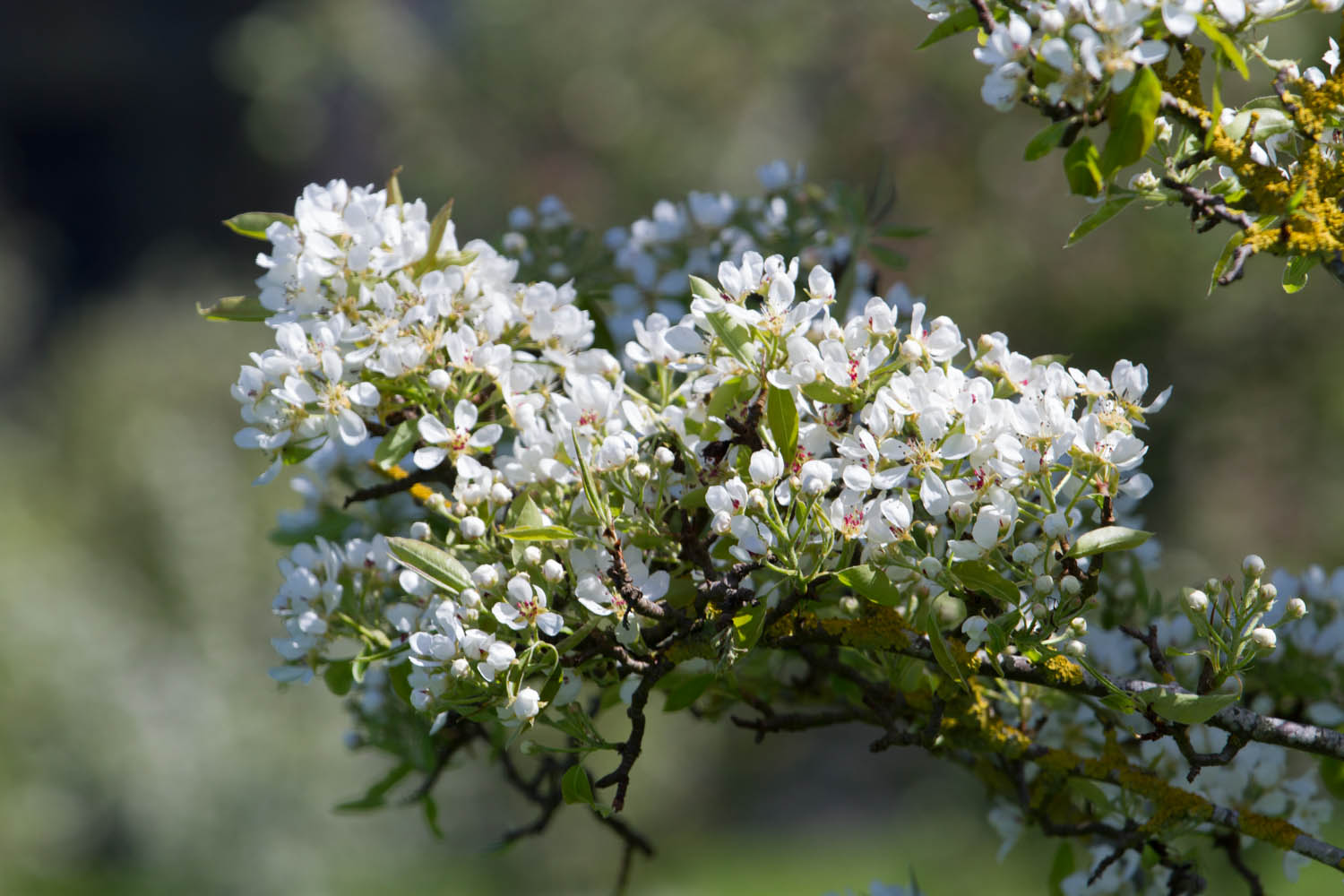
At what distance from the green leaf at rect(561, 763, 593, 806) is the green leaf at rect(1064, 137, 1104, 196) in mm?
609

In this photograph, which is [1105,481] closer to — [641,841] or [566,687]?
[566,687]

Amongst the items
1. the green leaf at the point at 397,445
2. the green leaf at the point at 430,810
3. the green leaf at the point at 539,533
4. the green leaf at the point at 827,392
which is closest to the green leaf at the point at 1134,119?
the green leaf at the point at 827,392

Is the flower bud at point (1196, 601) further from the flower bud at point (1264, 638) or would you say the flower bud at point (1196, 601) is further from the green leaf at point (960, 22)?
the green leaf at point (960, 22)

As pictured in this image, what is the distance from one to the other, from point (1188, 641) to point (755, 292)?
2.26 feet

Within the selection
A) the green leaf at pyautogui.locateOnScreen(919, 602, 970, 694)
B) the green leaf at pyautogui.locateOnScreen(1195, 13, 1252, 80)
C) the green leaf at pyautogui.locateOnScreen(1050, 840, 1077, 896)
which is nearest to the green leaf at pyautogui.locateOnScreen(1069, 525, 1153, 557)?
the green leaf at pyautogui.locateOnScreen(919, 602, 970, 694)

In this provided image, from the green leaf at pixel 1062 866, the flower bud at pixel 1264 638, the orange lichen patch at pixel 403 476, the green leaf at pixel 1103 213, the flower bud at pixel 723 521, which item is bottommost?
the green leaf at pixel 1062 866

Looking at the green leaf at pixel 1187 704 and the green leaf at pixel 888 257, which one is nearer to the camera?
the green leaf at pixel 1187 704

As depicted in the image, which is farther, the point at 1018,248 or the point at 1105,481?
the point at 1018,248

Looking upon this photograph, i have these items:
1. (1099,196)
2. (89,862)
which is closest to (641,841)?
(1099,196)

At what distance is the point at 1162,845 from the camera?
112cm

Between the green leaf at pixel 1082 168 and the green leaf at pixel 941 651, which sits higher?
the green leaf at pixel 1082 168

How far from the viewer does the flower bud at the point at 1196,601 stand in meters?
0.86

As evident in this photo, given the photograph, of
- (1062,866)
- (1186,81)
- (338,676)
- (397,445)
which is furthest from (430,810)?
(1186,81)

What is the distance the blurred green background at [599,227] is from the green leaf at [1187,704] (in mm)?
3700
